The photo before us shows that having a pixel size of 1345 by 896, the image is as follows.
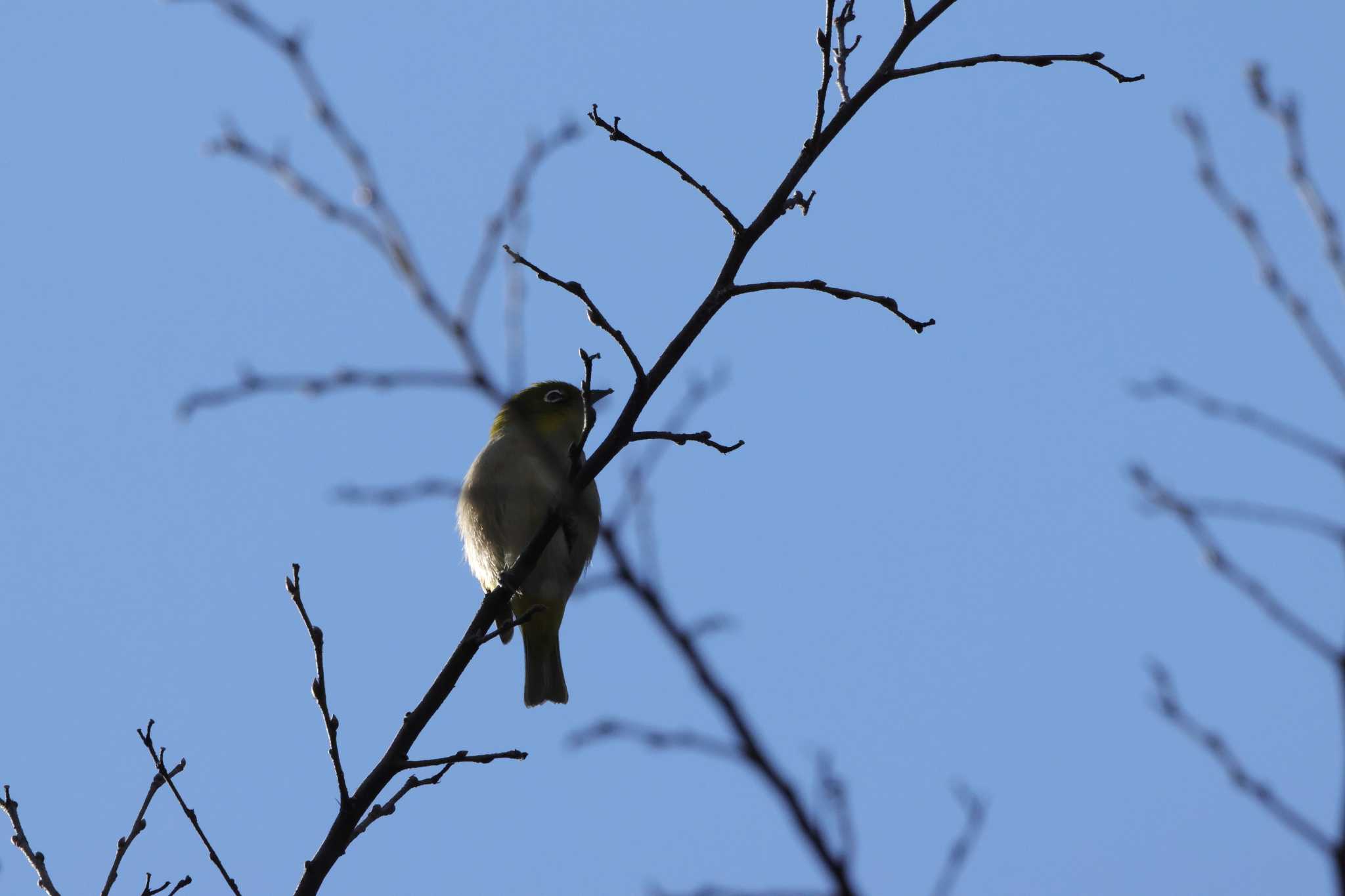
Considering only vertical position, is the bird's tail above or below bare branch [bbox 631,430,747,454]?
above

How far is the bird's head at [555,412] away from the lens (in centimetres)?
905

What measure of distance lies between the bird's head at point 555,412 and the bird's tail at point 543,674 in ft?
→ 4.01

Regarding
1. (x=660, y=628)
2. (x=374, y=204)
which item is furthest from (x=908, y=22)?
(x=660, y=628)

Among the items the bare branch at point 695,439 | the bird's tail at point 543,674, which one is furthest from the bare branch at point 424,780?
the bird's tail at point 543,674

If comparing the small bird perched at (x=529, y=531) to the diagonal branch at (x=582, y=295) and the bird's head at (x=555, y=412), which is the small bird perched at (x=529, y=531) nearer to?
the bird's head at (x=555, y=412)

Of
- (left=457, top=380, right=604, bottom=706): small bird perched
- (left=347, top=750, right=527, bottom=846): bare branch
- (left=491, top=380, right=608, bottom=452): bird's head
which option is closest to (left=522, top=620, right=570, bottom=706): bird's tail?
(left=457, top=380, right=604, bottom=706): small bird perched

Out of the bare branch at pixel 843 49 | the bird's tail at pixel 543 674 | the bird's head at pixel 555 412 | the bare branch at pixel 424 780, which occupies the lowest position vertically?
the bare branch at pixel 424 780

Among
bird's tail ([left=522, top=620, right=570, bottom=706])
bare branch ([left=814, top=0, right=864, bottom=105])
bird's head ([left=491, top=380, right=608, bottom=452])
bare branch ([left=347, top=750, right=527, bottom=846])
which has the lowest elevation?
bare branch ([left=347, top=750, right=527, bottom=846])

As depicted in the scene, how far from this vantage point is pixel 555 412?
9.27m

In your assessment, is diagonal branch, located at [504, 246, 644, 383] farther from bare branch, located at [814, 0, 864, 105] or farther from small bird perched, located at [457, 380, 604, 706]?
small bird perched, located at [457, 380, 604, 706]

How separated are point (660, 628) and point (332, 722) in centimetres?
294

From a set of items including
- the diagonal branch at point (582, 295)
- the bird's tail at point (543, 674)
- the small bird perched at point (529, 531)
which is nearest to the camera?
the diagonal branch at point (582, 295)

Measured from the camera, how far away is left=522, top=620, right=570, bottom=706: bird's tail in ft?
29.3

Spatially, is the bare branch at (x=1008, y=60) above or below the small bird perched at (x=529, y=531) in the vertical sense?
below
